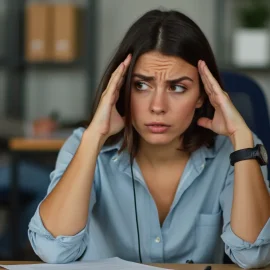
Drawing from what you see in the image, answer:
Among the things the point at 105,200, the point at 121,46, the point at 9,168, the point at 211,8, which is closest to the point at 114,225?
the point at 105,200

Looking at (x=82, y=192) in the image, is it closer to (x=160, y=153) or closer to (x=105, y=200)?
(x=105, y=200)

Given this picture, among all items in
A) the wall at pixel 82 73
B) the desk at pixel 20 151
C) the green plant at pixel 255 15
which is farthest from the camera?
the wall at pixel 82 73

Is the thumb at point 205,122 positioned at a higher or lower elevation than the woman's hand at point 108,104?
lower

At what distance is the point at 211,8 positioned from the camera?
5148mm

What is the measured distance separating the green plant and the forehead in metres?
3.18

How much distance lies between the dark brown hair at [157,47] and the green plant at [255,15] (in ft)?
10.1

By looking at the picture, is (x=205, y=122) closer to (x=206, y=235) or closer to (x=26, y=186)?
(x=206, y=235)

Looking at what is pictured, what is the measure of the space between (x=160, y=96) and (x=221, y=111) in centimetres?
18

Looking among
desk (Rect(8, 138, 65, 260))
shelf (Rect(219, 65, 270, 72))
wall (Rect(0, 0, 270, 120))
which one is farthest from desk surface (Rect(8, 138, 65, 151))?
shelf (Rect(219, 65, 270, 72))

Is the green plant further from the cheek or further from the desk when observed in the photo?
the cheek

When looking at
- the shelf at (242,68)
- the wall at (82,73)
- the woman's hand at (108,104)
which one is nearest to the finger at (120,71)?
the woman's hand at (108,104)

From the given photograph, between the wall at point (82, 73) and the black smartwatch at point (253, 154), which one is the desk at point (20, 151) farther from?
the black smartwatch at point (253, 154)

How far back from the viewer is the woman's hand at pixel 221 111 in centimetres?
178

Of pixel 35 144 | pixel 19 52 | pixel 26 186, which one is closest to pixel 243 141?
pixel 35 144
